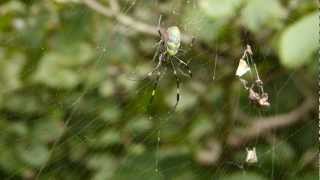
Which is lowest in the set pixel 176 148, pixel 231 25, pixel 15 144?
pixel 15 144

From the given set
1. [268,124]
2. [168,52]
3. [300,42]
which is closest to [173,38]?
[168,52]

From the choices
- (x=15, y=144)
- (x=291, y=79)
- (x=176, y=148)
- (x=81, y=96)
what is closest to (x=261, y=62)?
(x=291, y=79)

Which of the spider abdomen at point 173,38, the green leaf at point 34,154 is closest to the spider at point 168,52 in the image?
the spider abdomen at point 173,38

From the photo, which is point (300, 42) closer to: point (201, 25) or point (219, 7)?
point (219, 7)

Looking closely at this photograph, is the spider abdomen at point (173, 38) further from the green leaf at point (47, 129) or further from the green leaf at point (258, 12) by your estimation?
the green leaf at point (47, 129)

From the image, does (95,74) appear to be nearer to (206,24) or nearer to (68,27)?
(68,27)

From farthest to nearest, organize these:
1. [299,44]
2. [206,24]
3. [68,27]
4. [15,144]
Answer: [68,27], [15,144], [206,24], [299,44]
